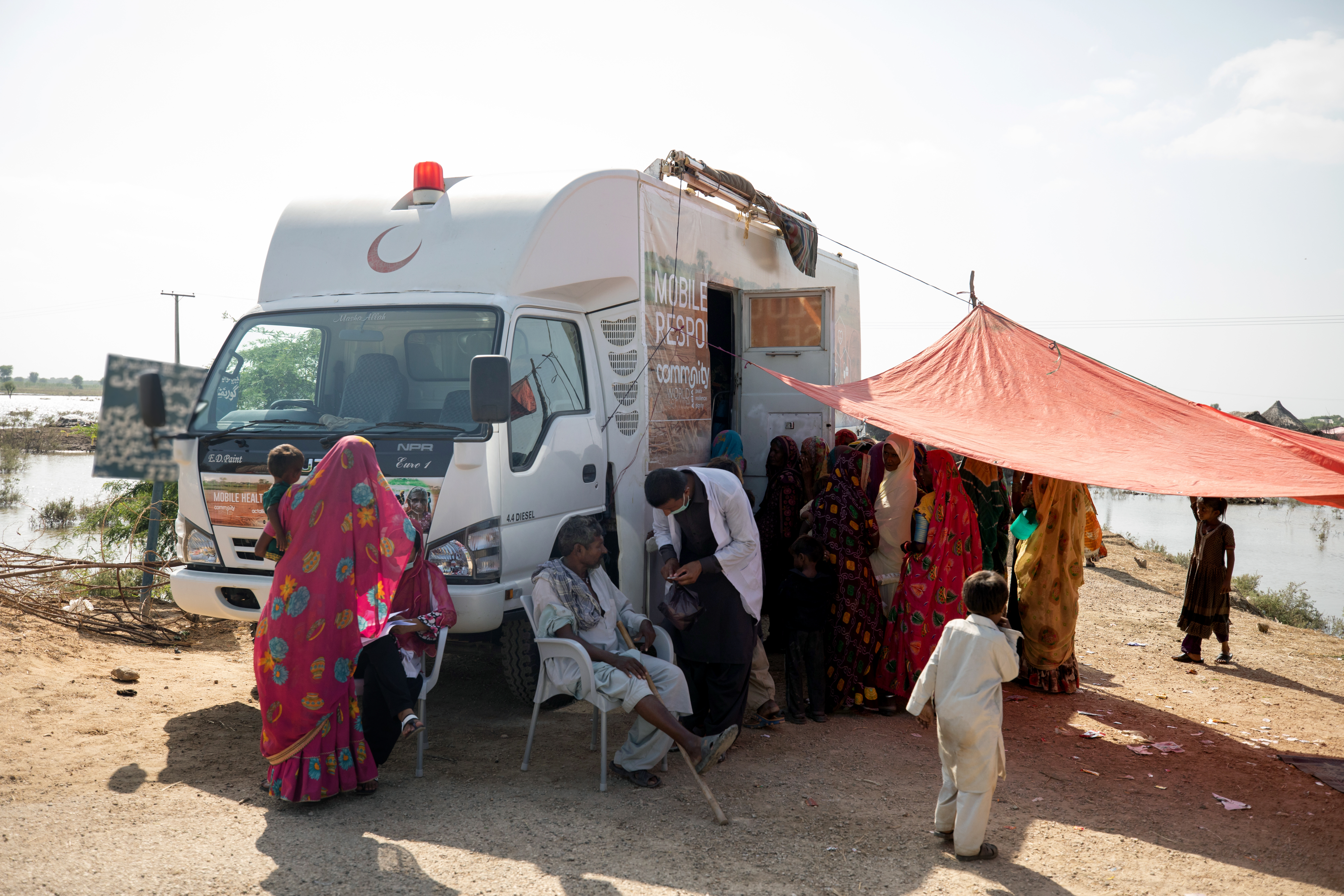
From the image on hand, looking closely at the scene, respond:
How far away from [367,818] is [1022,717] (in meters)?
3.90

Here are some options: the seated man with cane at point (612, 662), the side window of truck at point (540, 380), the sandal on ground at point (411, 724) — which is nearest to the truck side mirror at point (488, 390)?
the side window of truck at point (540, 380)

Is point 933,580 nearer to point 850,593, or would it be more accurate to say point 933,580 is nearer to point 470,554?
point 850,593

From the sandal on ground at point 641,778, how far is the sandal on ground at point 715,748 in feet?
0.67

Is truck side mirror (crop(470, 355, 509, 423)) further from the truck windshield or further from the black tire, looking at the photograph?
the black tire

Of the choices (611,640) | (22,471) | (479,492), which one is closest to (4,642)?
(479,492)

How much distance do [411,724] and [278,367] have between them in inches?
88.1

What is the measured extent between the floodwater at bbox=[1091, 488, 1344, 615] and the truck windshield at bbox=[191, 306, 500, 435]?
30.7 feet

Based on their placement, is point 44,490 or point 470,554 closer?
point 470,554

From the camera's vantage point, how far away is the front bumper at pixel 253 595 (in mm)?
4449

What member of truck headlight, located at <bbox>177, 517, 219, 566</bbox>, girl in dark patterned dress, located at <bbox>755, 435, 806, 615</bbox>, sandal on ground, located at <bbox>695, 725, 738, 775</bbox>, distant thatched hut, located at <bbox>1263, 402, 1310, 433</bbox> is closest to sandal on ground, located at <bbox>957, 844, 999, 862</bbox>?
sandal on ground, located at <bbox>695, 725, 738, 775</bbox>

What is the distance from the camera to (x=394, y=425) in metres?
4.68

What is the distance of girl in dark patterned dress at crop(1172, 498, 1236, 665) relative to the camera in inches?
282

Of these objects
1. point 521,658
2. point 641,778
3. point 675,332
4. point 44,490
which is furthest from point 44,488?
point 641,778

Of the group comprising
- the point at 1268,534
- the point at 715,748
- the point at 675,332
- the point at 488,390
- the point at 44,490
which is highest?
the point at 675,332
